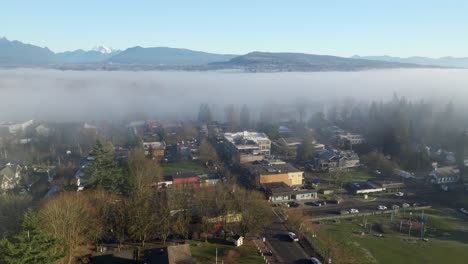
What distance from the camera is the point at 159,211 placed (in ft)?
54.2

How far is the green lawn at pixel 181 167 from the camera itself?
98.7 ft

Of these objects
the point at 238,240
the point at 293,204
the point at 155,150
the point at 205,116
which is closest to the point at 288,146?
the point at 155,150

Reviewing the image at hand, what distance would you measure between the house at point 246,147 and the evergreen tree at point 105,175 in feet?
41.5

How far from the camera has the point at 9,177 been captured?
26.7m

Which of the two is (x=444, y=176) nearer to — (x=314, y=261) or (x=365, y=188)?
(x=365, y=188)

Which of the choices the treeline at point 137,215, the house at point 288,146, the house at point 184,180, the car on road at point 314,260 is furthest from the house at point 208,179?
the car on road at point 314,260

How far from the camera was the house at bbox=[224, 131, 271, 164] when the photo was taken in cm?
3130

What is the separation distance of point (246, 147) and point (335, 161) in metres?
8.50

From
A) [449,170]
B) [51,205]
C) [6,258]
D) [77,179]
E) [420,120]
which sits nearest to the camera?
[6,258]

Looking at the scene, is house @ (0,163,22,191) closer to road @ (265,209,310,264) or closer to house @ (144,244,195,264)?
house @ (144,244,195,264)

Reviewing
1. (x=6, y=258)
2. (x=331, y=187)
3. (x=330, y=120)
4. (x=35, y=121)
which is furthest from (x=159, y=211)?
(x=35, y=121)

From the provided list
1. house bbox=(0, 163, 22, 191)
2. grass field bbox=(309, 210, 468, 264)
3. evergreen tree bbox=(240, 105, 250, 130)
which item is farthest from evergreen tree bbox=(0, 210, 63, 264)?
evergreen tree bbox=(240, 105, 250, 130)

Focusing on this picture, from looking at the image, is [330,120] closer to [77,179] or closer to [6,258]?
A: [77,179]

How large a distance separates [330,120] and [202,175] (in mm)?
29542
